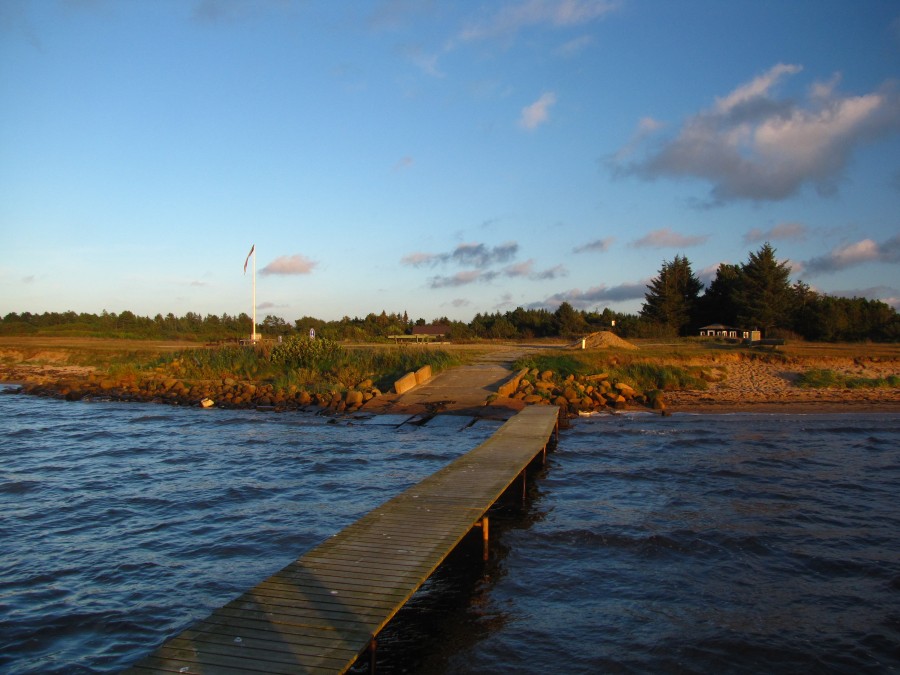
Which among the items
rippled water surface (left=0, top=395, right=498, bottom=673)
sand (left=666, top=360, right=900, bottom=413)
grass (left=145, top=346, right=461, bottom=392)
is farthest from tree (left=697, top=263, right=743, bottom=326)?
rippled water surface (left=0, top=395, right=498, bottom=673)

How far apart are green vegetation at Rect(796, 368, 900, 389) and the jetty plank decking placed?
57.4 ft

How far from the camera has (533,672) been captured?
5.70 metres

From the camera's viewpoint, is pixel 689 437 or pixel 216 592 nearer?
pixel 216 592

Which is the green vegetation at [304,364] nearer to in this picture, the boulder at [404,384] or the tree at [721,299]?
the boulder at [404,384]

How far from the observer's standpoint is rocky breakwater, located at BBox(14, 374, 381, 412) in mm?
20906

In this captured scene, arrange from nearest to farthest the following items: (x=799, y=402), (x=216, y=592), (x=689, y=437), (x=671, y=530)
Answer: (x=216, y=592)
(x=671, y=530)
(x=689, y=437)
(x=799, y=402)

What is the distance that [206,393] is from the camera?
23.0 m

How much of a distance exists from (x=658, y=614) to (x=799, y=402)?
627 inches

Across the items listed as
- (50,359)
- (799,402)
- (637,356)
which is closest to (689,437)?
(799,402)

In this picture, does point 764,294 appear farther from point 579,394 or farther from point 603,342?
point 579,394

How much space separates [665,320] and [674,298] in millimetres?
1840

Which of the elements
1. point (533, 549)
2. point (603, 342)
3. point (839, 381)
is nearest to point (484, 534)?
point (533, 549)

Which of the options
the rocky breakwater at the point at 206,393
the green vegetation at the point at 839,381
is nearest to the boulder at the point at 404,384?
the rocky breakwater at the point at 206,393

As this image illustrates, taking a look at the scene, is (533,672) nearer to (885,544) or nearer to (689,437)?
(885,544)
